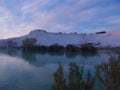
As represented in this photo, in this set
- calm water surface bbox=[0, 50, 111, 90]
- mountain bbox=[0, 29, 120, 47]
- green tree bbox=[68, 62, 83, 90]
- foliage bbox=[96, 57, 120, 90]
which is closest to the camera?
foliage bbox=[96, 57, 120, 90]

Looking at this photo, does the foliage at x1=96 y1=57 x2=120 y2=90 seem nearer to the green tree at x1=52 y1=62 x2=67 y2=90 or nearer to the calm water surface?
the green tree at x1=52 y1=62 x2=67 y2=90

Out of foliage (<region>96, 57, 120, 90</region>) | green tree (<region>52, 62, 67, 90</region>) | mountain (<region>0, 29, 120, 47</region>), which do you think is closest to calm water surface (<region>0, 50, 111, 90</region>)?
foliage (<region>96, 57, 120, 90</region>)

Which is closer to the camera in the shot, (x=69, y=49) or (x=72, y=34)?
(x=69, y=49)

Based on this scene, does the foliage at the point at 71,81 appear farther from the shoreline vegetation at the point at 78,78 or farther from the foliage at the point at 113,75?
the foliage at the point at 113,75

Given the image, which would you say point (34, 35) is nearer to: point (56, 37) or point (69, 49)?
point (56, 37)

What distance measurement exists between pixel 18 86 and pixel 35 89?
1.57 m

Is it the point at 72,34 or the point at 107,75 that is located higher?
the point at 72,34

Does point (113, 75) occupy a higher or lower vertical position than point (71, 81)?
higher

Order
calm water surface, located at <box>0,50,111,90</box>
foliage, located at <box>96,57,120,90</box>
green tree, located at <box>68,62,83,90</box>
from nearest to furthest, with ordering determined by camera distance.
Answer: foliage, located at <box>96,57,120,90</box> < green tree, located at <box>68,62,83,90</box> < calm water surface, located at <box>0,50,111,90</box>

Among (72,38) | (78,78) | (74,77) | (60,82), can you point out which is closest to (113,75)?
(78,78)

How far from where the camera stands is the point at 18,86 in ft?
39.7

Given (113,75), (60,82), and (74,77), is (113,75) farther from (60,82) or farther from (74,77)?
(60,82)

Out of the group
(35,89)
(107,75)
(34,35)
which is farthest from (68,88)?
(34,35)

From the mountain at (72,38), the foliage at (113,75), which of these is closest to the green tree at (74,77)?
the foliage at (113,75)
